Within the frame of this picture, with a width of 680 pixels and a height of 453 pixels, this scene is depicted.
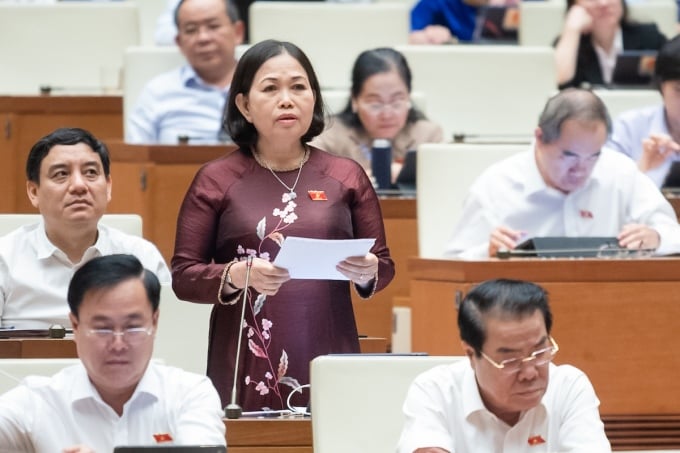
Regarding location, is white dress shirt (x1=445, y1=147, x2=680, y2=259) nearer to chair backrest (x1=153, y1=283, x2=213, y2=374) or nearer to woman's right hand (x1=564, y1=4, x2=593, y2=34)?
chair backrest (x1=153, y1=283, x2=213, y2=374)

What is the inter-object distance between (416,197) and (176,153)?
787 millimetres

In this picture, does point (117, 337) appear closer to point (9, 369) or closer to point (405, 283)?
point (9, 369)

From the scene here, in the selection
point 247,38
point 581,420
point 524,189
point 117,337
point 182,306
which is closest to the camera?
point 117,337

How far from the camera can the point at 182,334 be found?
3.76 metres

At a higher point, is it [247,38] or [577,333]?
[247,38]

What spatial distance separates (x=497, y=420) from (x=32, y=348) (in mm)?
1028

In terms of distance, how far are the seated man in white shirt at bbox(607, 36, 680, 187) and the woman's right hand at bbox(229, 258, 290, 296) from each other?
7.24 ft

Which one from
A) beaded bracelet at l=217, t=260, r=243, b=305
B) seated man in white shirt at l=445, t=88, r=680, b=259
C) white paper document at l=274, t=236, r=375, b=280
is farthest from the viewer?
seated man in white shirt at l=445, t=88, r=680, b=259

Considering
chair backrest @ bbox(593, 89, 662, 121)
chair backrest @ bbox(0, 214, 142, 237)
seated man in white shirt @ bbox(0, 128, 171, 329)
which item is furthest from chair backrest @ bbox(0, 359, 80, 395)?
chair backrest @ bbox(593, 89, 662, 121)

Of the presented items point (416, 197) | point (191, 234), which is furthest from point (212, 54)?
point (191, 234)

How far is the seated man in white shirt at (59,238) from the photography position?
3.83 m

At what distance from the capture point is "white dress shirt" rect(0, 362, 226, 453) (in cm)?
268

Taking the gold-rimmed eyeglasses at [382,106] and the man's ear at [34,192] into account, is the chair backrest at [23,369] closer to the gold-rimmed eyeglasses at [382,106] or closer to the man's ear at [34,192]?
the man's ear at [34,192]

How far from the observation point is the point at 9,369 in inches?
118
